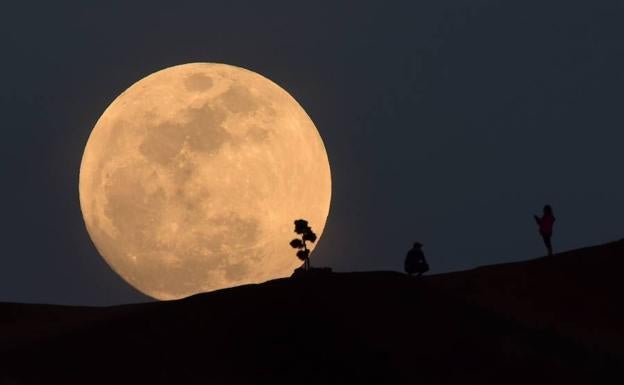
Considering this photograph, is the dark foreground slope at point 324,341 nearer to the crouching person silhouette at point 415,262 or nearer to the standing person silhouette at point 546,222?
the crouching person silhouette at point 415,262

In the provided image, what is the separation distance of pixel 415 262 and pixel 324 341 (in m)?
6.43

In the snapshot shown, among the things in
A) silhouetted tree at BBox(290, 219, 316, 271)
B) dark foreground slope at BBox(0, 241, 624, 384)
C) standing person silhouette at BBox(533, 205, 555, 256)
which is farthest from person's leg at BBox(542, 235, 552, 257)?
silhouetted tree at BBox(290, 219, 316, 271)

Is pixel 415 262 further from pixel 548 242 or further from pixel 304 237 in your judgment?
pixel 548 242

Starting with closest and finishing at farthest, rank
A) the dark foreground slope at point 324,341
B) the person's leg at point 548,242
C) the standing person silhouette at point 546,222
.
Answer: the dark foreground slope at point 324,341 < the standing person silhouette at point 546,222 < the person's leg at point 548,242

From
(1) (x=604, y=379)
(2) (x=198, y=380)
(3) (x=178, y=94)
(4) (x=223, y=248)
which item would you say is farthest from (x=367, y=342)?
(3) (x=178, y=94)

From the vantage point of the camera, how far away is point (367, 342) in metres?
25.7

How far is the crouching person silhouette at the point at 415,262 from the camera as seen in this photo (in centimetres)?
3112

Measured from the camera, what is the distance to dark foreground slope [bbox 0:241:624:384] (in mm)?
24641

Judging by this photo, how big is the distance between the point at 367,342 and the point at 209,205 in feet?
42.1

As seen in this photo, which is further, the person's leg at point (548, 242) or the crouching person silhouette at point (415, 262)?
the person's leg at point (548, 242)

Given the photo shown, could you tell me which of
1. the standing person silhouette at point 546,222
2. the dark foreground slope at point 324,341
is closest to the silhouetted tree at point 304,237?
the dark foreground slope at point 324,341

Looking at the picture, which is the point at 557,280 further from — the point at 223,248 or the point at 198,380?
the point at 198,380

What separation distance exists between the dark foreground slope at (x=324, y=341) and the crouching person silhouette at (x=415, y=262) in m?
1.53

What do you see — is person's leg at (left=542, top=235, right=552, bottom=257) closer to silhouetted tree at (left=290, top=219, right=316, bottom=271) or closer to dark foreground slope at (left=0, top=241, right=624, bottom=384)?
dark foreground slope at (left=0, top=241, right=624, bottom=384)
